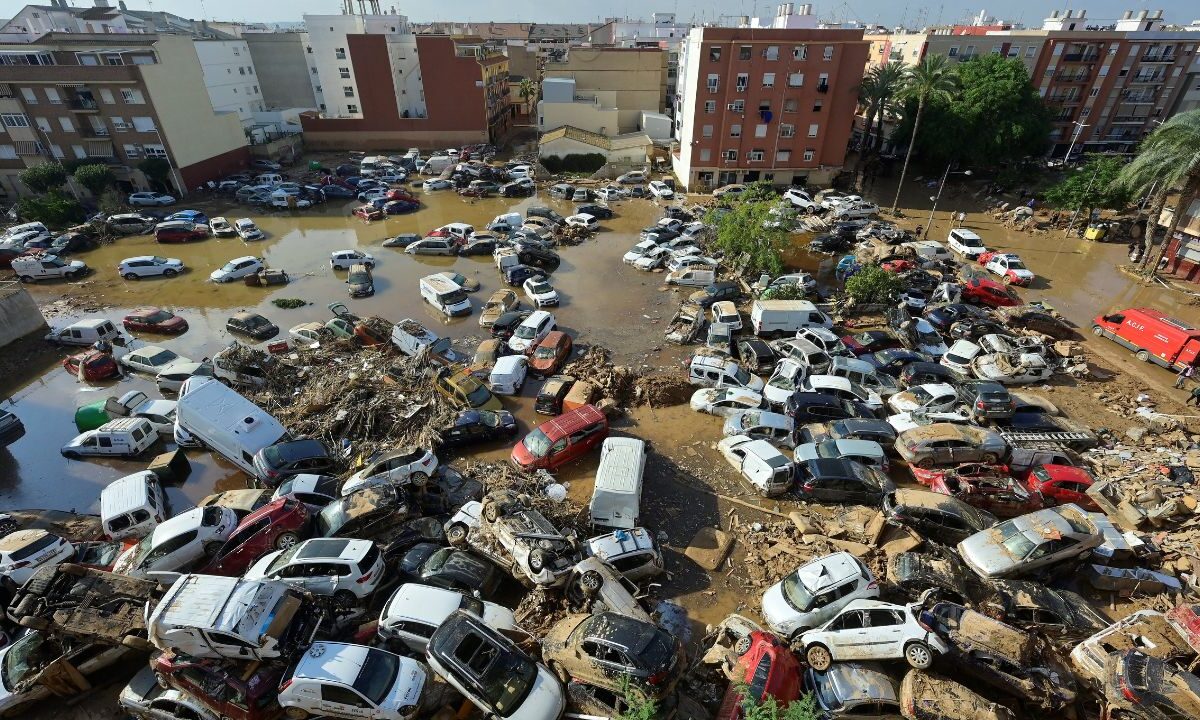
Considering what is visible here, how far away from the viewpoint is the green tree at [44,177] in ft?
131

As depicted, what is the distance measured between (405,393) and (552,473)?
6587 millimetres

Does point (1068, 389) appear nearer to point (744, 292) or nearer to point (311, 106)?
point (744, 292)

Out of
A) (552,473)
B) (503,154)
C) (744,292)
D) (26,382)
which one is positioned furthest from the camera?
(503,154)

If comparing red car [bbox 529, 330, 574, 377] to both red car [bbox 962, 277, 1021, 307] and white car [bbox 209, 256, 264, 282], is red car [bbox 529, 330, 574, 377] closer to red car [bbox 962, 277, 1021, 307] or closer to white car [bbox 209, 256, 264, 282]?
white car [bbox 209, 256, 264, 282]

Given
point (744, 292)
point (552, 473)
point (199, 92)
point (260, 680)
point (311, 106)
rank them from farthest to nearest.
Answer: point (311, 106)
point (199, 92)
point (744, 292)
point (552, 473)
point (260, 680)

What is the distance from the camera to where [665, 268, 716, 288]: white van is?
28266mm

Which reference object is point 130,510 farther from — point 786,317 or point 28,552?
point 786,317

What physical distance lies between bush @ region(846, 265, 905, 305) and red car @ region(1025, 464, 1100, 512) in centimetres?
1163

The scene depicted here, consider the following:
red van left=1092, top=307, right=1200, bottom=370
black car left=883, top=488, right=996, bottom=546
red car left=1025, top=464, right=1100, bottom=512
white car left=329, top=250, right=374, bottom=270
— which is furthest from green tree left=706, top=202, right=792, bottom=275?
white car left=329, top=250, right=374, bottom=270

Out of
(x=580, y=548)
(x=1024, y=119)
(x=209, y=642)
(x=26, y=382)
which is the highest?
(x=1024, y=119)

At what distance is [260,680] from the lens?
9258 mm

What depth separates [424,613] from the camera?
10.4 m

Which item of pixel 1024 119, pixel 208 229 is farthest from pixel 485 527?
pixel 1024 119

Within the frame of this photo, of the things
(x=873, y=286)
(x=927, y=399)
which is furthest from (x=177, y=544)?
(x=873, y=286)
